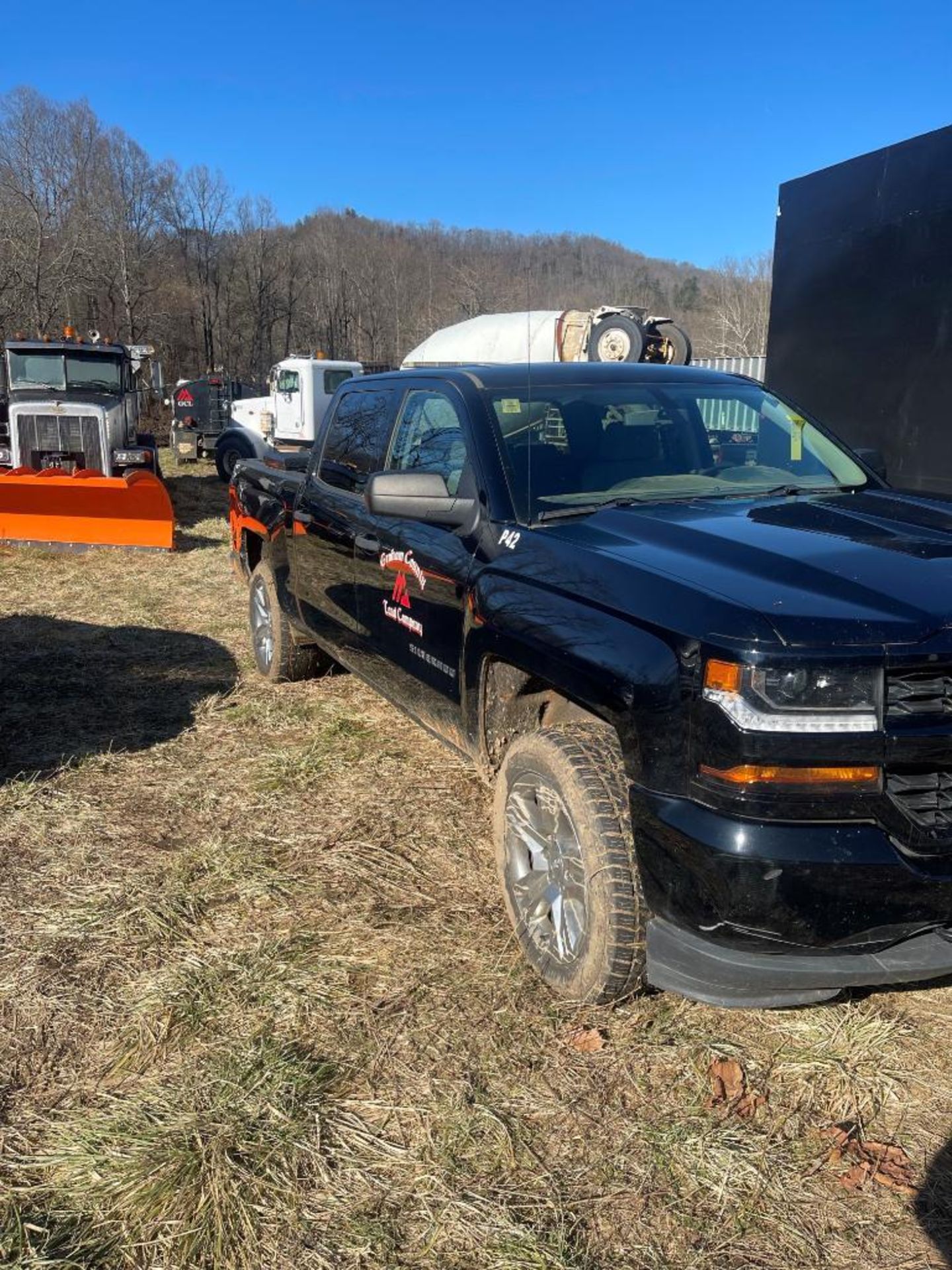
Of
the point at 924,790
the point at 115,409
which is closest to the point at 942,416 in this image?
the point at 924,790

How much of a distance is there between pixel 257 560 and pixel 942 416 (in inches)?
185

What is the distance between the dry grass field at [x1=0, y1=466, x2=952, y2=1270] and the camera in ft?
7.01

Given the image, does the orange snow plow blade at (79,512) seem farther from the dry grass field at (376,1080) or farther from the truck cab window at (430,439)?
the truck cab window at (430,439)

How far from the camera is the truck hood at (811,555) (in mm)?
2244

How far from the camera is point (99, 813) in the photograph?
4301 millimetres

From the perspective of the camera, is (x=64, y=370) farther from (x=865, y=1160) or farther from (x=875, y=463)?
(x=865, y=1160)

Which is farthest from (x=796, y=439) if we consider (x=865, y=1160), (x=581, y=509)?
(x=865, y=1160)

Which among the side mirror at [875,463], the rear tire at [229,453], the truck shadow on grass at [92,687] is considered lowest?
the truck shadow on grass at [92,687]

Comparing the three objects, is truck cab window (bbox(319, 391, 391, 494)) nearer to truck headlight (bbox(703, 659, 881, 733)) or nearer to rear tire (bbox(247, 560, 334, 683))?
rear tire (bbox(247, 560, 334, 683))

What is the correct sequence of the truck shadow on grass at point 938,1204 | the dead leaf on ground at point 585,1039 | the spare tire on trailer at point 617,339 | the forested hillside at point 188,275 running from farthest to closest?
1. the forested hillside at point 188,275
2. the spare tire on trailer at point 617,339
3. the dead leaf on ground at point 585,1039
4. the truck shadow on grass at point 938,1204

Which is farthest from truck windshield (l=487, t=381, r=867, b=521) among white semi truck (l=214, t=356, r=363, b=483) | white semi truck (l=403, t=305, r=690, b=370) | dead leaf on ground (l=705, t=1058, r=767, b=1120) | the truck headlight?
white semi truck (l=214, t=356, r=363, b=483)

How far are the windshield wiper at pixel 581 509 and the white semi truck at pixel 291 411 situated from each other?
557 inches

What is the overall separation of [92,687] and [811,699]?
5024mm

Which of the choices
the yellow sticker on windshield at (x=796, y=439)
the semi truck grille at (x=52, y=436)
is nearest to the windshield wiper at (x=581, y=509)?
the yellow sticker on windshield at (x=796, y=439)
